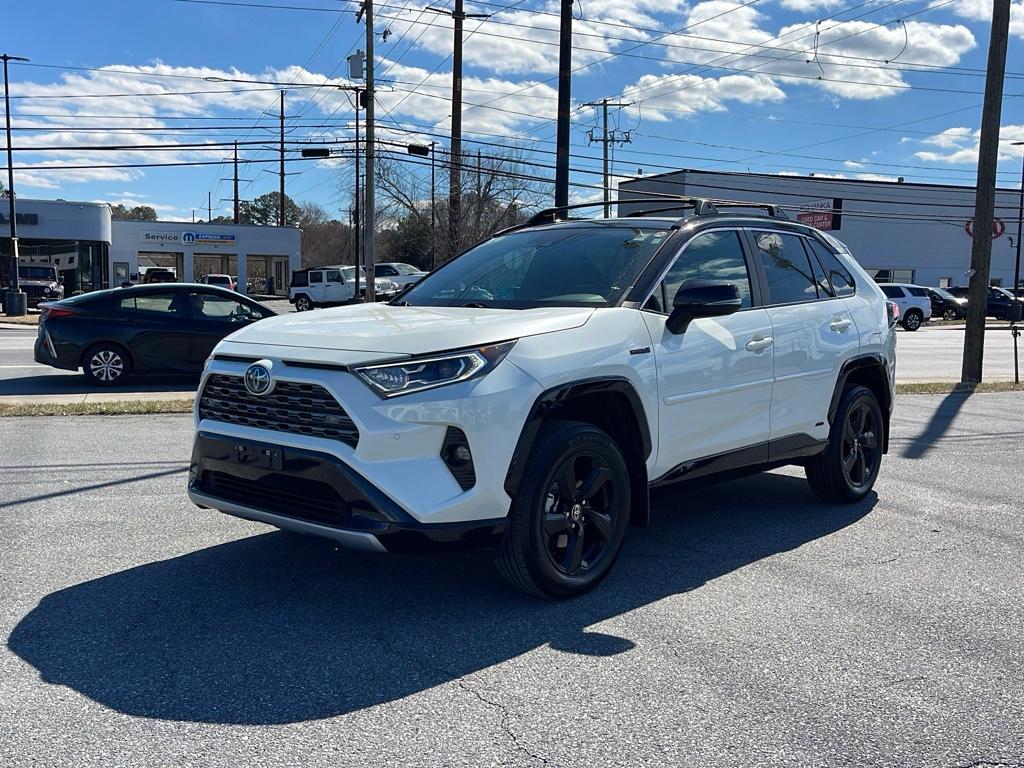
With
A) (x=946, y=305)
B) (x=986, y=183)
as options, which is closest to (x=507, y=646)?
(x=986, y=183)

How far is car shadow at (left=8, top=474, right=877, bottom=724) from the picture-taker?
3535 millimetres

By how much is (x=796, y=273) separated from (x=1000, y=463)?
3.38 meters

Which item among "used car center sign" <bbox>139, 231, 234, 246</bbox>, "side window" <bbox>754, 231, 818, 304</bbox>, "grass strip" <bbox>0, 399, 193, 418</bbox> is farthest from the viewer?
"used car center sign" <bbox>139, 231, 234, 246</bbox>

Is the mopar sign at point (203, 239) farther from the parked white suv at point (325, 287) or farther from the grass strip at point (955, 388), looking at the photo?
the grass strip at point (955, 388)

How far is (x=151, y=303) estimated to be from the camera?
44.6ft

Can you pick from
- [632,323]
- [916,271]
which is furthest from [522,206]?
[632,323]

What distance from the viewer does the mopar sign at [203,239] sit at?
194 ft

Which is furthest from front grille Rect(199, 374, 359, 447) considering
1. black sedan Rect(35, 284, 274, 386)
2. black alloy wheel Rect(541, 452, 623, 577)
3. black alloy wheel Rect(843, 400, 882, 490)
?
black sedan Rect(35, 284, 274, 386)

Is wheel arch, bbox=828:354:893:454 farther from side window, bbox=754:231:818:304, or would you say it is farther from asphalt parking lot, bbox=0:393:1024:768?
asphalt parking lot, bbox=0:393:1024:768

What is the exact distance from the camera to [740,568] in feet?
16.9

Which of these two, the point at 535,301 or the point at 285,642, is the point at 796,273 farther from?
the point at 285,642

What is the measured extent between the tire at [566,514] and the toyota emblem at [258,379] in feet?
3.95

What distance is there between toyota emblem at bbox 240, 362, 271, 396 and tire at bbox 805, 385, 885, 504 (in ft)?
12.5

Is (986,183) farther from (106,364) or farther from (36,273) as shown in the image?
(36,273)
